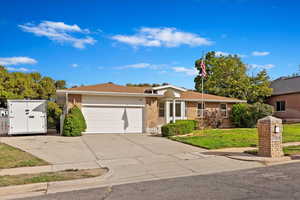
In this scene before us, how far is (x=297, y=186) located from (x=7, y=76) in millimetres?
35520

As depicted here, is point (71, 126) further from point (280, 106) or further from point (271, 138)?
point (280, 106)

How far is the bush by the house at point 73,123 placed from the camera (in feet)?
51.8

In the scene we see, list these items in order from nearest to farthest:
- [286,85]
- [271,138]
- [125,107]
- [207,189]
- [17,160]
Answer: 1. [207,189]
2. [17,160]
3. [271,138]
4. [125,107]
5. [286,85]

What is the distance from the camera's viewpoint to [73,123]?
52.0 ft

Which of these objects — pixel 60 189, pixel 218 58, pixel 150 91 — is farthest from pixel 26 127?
pixel 218 58

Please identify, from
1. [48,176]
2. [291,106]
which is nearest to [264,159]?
[48,176]

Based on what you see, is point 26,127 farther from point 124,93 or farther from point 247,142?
point 247,142

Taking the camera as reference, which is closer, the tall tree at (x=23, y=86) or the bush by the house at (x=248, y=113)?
the bush by the house at (x=248, y=113)

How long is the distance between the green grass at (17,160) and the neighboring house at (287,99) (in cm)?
2603

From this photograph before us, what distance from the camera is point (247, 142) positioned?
12.8 meters

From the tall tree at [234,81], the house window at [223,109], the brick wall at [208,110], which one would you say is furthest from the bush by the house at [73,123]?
the tall tree at [234,81]

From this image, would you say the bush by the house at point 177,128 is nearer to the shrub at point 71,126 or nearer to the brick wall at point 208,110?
the brick wall at point 208,110

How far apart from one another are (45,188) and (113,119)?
12.1 m

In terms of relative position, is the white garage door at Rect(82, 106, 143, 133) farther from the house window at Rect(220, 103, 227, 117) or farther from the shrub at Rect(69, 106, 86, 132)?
the house window at Rect(220, 103, 227, 117)
